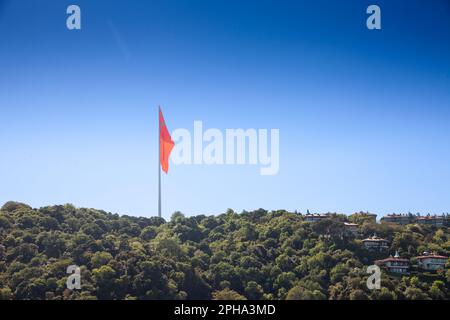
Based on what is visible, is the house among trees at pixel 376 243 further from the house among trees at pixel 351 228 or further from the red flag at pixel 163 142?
the red flag at pixel 163 142

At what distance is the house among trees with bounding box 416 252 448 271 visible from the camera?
146 ft

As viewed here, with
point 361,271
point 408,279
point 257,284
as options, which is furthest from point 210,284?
point 408,279

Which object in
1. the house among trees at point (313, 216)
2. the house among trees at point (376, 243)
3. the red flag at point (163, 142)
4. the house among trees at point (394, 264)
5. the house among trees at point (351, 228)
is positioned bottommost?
the house among trees at point (394, 264)

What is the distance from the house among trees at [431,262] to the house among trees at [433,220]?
13.0 meters

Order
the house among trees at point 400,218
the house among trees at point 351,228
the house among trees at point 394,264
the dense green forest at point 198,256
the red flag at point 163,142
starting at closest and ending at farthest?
1. the dense green forest at point 198,256
2. the house among trees at point 394,264
3. the red flag at point 163,142
4. the house among trees at point 351,228
5. the house among trees at point 400,218

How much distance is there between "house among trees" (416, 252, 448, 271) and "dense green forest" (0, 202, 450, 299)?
972mm

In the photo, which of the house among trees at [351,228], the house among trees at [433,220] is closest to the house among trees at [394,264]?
the house among trees at [351,228]

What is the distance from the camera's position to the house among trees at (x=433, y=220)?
58.2 meters

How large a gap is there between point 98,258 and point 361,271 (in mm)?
17343

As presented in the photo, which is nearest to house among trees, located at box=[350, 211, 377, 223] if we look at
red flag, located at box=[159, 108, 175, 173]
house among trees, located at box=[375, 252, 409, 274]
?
house among trees, located at box=[375, 252, 409, 274]

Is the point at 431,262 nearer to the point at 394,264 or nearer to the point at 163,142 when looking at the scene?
the point at 394,264

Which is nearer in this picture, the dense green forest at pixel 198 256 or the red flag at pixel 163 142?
the dense green forest at pixel 198 256

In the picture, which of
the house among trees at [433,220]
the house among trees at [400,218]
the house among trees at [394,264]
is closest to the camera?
the house among trees at [394,264]
